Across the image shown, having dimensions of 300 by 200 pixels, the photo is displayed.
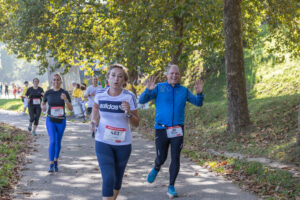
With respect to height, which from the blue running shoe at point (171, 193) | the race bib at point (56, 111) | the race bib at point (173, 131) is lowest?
the blue running shoe at point (171, 193)

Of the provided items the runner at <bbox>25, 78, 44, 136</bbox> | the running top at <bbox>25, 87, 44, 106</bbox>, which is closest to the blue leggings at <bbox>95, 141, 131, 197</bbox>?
the runner at <bbox>25, 78, 44, 136</bbox>

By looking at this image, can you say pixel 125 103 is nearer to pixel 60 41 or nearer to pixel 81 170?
pixel 81 170

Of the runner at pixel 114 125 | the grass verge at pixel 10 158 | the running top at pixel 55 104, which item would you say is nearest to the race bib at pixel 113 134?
the runner at pixel 114 125

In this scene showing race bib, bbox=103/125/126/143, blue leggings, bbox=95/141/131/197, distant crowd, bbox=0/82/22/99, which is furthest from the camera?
distant crowd, bbox=0/82/22/99

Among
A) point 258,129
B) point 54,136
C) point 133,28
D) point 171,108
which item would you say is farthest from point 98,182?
point 133,28

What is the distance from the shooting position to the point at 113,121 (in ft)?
16.2

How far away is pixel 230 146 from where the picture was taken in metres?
11.8

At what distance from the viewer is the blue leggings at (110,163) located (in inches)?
188

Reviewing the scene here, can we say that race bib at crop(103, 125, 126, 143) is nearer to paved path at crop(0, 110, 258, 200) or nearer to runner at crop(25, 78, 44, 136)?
paved path at crop(0, 110, 258, 200)

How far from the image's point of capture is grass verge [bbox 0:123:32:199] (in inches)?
270

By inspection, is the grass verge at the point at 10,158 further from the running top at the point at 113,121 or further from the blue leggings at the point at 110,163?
the running top at the point at 113,121

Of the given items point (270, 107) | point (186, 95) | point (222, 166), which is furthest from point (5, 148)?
point (270, 107)

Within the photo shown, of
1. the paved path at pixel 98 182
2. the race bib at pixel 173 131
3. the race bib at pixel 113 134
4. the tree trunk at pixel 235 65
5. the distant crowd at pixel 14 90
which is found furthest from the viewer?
the distant crowd at pixel 14 90

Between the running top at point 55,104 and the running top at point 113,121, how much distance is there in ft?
12.2
